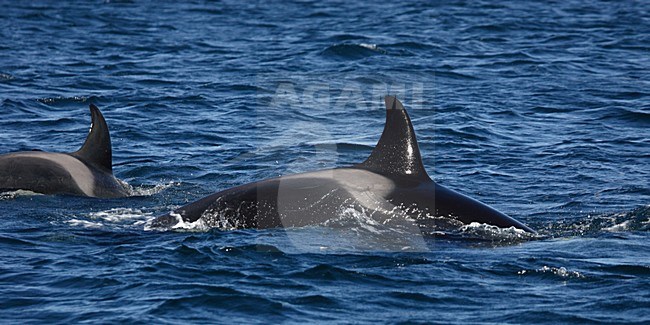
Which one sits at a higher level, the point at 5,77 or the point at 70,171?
the point at 5,77

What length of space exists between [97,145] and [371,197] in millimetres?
4474

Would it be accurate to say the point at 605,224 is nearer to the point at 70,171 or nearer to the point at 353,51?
the point at 70,171

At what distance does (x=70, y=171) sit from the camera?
44.9 ft

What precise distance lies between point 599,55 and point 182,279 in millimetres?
19319

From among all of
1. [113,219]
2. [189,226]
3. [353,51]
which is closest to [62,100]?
[353,51]

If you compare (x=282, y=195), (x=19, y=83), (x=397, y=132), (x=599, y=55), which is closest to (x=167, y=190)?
(x=282, y=195)

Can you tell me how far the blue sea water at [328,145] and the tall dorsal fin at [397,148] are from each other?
29.4 inches

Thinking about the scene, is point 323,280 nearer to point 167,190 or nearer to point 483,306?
point 483,306

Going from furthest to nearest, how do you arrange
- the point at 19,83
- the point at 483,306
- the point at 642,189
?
the point at 19,83 → the point at 642,189 → the point at 483,306

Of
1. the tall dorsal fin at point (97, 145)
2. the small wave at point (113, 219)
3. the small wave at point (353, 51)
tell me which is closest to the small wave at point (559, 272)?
the small wave at point (113, 219)

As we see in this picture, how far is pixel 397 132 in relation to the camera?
11.1 metres

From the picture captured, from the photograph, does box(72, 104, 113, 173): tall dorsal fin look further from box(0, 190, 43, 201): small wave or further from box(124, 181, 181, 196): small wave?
box(0, 190, 43, 201): small wave

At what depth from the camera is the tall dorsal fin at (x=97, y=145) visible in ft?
45.1

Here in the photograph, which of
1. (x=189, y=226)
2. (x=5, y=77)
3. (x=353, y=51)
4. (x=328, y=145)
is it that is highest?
(x=353, y=51)
